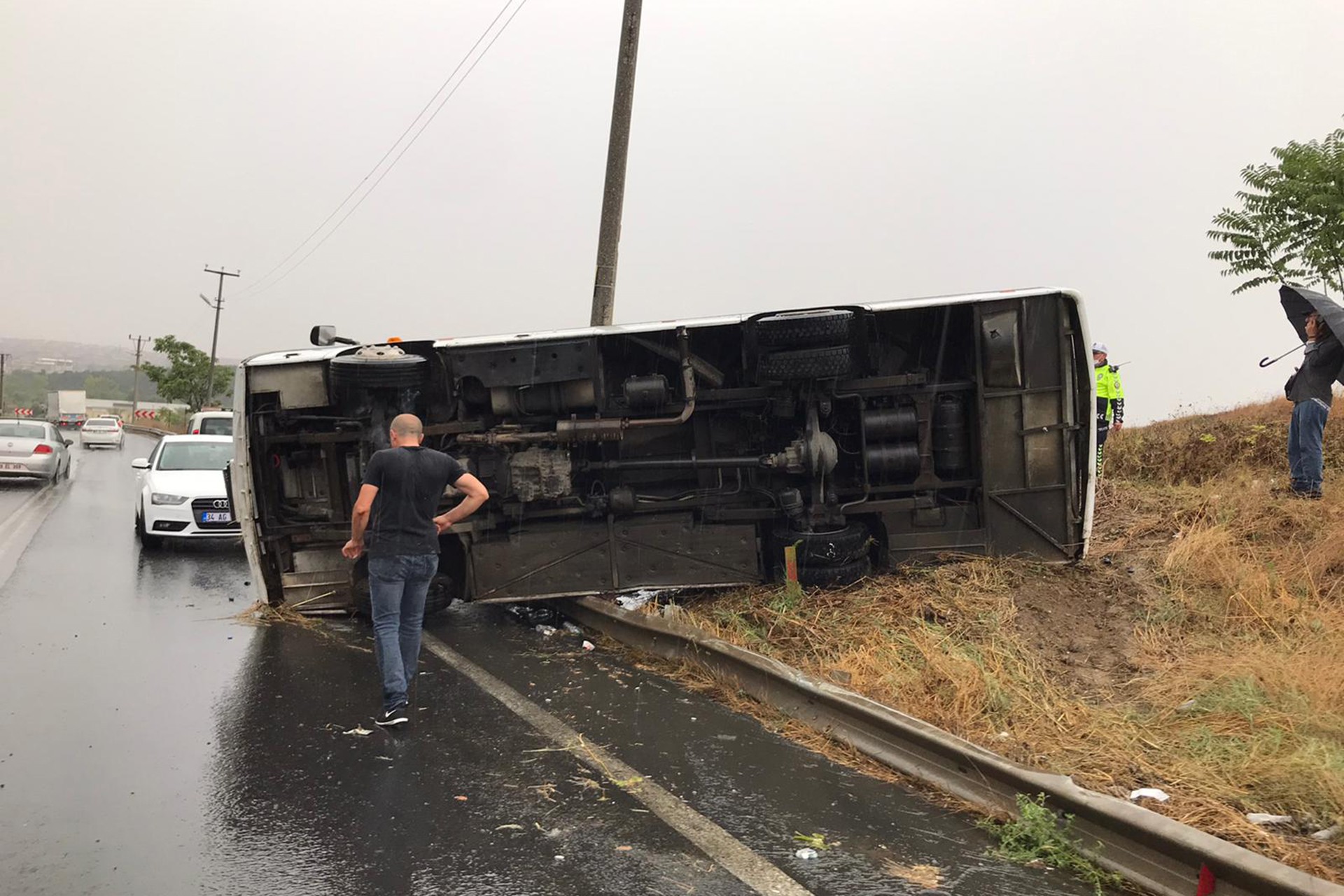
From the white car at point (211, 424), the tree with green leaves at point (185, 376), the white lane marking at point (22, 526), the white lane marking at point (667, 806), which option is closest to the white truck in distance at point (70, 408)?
the tree with green leaves at point (185, 376)

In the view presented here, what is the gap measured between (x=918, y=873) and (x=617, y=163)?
976cm

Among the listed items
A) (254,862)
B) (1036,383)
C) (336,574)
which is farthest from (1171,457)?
(254,862)

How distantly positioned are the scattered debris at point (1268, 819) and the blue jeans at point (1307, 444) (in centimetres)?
483

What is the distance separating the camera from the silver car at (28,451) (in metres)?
20.5

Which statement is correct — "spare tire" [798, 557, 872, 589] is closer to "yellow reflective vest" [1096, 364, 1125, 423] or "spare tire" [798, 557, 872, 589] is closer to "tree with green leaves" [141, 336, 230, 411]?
"yellow reflective vest" [1096, 364, 1125, 423]

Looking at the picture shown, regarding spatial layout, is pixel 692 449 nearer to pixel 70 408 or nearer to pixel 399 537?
pixel 399 537

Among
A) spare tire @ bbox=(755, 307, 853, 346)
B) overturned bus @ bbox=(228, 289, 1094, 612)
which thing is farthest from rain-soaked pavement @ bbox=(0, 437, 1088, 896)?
spare tire @ bbox=(755, 307, 853, 346)

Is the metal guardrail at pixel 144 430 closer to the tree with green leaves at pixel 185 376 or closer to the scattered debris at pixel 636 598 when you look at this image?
the tree with green leaves at pixel 185 376

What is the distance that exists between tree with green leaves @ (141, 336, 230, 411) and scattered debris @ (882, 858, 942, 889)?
67.8 meters

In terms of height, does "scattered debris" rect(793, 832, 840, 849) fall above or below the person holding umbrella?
below

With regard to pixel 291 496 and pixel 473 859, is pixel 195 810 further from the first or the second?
pixel 291 496

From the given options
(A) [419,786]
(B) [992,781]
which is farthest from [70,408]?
(B) [992,781]

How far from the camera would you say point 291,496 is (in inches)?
306

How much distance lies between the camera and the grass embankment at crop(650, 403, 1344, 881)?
392 cm
